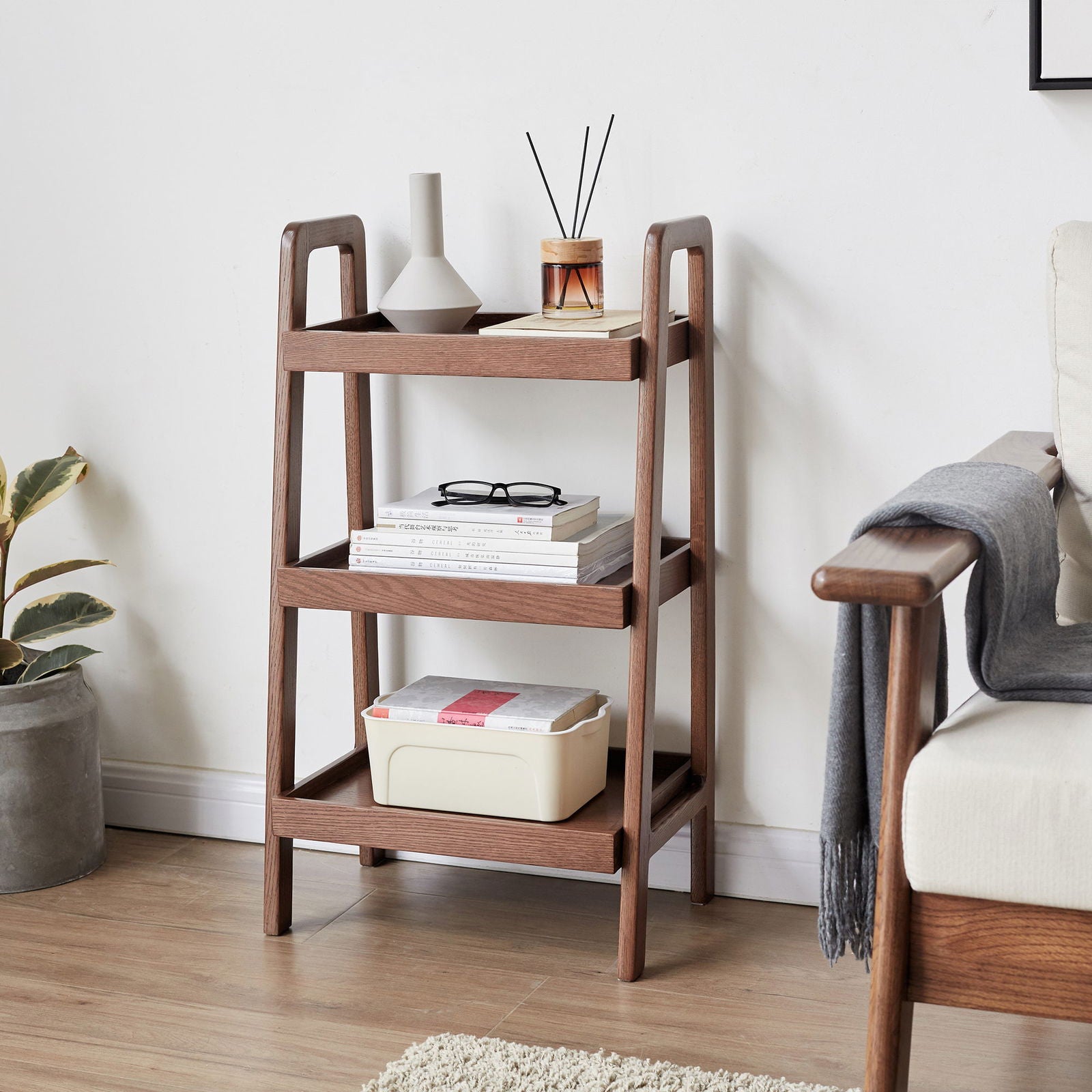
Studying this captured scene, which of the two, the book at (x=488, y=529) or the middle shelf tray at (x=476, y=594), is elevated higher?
the book at (x=488, y=529)

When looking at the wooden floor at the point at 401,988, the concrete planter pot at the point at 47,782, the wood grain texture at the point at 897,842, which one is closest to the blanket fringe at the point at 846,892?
the wood grain texture at the point at 897,842

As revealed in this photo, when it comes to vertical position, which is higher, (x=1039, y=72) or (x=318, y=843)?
(x=1039, y=72)

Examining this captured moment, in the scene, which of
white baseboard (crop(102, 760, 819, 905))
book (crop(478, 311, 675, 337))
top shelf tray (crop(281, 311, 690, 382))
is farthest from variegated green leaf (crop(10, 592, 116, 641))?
book (crop(478, 311, 675, 337))

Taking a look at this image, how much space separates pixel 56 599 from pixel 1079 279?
1.38 meters

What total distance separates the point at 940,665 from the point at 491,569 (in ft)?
1.83

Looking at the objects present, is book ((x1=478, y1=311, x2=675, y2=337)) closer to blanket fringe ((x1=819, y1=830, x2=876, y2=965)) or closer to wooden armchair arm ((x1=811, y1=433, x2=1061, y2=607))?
wooden armchair arm ((x1=811, y1=433, x2=1061, y2=607))

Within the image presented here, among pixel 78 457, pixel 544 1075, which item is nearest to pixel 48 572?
pixel 78 457

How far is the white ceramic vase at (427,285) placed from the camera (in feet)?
5.68

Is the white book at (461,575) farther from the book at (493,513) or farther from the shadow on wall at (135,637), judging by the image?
the shadow on wall at (135,637)

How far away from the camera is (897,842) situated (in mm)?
1113

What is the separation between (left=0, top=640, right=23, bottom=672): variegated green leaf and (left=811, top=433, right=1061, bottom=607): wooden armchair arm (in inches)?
48.8

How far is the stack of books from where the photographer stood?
1635mm

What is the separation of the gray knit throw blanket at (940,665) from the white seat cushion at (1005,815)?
0.11 metres

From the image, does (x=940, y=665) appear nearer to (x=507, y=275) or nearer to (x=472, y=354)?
(x=472, y=354)
